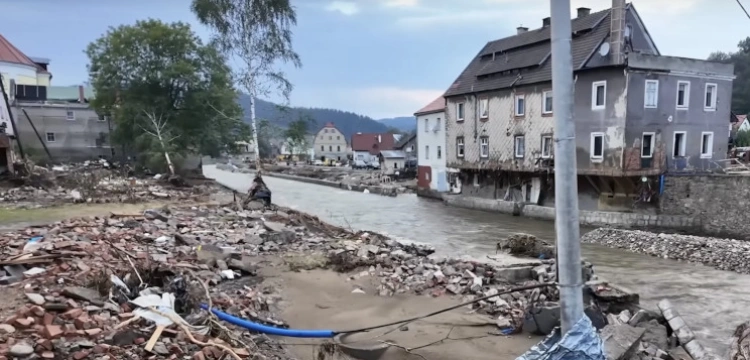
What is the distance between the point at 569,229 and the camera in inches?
93.8

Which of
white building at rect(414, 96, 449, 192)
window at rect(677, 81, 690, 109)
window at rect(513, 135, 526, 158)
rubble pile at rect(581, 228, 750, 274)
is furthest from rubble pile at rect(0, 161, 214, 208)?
window at rect(677, 81, 690, 109)

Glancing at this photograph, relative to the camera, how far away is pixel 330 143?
334ft

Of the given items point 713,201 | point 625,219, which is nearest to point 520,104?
point 625,219

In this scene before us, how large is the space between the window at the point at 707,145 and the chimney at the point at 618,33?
6330mm

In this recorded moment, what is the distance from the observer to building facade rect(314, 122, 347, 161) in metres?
101

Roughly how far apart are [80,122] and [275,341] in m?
49.9

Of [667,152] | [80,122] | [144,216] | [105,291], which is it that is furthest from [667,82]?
[80,122]

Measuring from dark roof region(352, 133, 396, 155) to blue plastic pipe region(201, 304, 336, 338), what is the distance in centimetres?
6850

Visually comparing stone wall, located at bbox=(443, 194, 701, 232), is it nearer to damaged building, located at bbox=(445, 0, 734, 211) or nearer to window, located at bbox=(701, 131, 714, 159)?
damaged building, located at bbox=(445, 0, 734, 211)

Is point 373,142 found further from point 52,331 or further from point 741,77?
point 52,331

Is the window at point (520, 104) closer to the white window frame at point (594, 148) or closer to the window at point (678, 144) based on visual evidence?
the white window frame at point (594, 148)

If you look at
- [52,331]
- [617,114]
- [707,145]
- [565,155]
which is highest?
[617,114]

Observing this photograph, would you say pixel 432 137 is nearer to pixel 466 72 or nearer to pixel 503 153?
pixel 466 72

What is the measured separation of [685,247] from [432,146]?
71.1 feet
